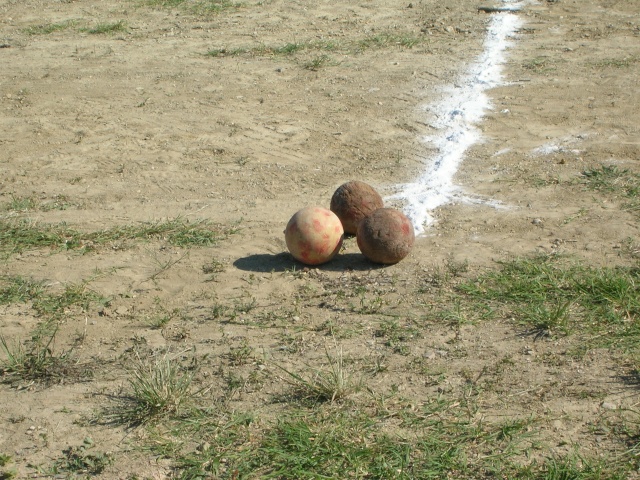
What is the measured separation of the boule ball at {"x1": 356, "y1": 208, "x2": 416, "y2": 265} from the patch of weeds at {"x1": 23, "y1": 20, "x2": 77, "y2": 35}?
800 centimetres

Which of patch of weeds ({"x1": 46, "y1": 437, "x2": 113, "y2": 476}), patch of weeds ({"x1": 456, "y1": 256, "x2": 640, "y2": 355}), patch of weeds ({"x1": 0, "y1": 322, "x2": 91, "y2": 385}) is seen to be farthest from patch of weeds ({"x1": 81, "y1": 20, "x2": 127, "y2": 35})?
patch of weeds ({"x1": 46, "y1": 437, "x2": 113, "y2": 476})

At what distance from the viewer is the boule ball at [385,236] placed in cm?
560

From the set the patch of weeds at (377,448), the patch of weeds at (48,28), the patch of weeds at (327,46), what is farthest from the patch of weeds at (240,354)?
the patch of weeds at (48,28)

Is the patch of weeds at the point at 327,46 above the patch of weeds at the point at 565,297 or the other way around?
above

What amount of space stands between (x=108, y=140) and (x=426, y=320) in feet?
14.5

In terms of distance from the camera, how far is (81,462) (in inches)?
154

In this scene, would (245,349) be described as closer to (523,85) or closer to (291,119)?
(291,119)

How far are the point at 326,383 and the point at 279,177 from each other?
3349 millimetres

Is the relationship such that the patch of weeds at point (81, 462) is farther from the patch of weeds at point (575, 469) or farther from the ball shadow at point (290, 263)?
the ball shadow at point (290, 263)

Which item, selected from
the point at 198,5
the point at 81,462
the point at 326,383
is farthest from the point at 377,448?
the point at 198,5

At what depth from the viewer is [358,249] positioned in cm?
612

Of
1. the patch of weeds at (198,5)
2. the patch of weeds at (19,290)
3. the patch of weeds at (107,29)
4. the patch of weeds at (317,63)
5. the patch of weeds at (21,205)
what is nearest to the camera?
the patch of weeds at (19,290)

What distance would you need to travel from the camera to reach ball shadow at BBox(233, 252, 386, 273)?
5805 mm

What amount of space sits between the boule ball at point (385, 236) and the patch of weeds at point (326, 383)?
128 cm
